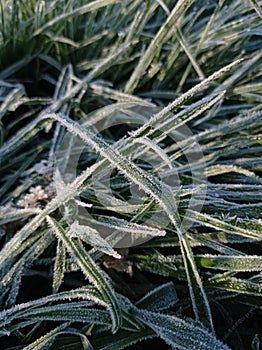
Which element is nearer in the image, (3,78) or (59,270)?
(59,270)

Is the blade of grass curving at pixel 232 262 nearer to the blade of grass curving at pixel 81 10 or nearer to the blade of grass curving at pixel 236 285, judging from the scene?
the blade of grass curving at pixel 236 285

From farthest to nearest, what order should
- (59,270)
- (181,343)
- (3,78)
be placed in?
(3,78)
(59,270)
(181,343)

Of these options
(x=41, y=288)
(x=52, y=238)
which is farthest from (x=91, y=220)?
(x=41, y=288)

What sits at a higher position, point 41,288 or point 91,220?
point 91,220

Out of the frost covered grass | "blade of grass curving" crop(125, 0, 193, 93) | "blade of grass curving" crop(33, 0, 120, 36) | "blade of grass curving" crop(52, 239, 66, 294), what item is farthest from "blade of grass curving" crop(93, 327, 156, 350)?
"blade of grass curving" crop(33, 0, 120, 36)

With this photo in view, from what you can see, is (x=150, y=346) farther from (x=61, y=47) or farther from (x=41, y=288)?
(x=61, y=47)

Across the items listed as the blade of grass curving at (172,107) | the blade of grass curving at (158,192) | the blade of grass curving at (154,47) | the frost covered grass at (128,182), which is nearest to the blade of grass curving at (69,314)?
the frost covered grass at (128,182)

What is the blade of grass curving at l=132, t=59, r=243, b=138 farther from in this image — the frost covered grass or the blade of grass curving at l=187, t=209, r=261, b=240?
the blade of grass curving at l=187, t=209, r=261, b=240

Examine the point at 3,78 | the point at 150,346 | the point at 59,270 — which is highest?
the point at 3,78
